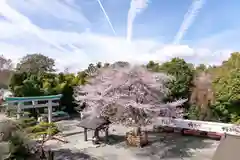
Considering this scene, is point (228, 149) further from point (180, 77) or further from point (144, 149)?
point (180, 77)

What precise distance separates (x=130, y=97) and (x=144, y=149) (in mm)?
2892

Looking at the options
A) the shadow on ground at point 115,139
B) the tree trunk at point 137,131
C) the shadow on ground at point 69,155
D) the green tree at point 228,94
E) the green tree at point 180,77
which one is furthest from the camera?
the green tree at point 180,77

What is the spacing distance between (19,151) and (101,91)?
5.54 metres

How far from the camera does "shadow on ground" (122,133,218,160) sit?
41.6 ft

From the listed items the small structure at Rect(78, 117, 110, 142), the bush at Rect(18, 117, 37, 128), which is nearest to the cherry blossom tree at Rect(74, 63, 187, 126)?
the small structure at Rect(78, 117, 110, 142)

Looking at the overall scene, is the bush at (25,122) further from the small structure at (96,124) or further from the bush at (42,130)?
the small structure at (96,124)

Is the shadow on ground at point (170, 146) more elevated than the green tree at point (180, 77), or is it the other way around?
the green tree at point (180, 77)

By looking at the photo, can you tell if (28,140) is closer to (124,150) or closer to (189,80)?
(124,150)

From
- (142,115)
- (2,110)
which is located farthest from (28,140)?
(142,115)

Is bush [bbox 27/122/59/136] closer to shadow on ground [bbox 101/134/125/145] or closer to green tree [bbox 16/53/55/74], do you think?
shadow on ground [bbox 101/134/125/145]

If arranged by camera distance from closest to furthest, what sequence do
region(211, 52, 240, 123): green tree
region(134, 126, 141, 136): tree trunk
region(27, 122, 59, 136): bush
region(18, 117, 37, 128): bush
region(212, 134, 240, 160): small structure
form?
region(212, 134, 240, 160): small structure
region(18, 117, 37, 128): bush
region(27, 122, 59, 136): bush
region(134, 126, 141, 136): tree trunk
region(211, 52, 240, 123): green tree

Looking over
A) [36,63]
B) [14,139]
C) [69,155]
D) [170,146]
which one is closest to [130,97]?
[170,146]

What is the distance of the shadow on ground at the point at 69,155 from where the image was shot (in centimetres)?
1223

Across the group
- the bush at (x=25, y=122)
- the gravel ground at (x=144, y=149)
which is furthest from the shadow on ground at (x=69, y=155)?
the bush at (x=25, y=122)
